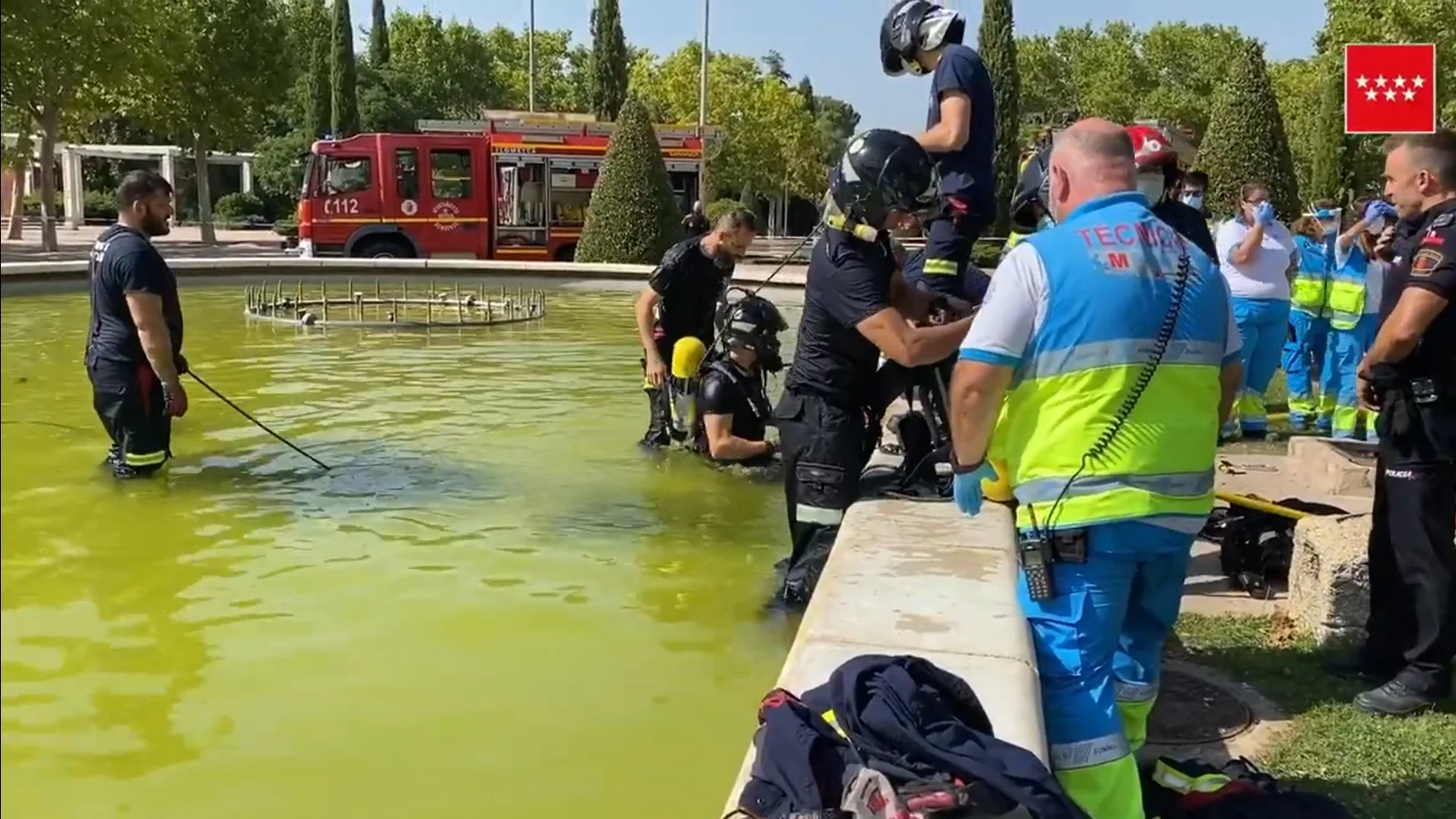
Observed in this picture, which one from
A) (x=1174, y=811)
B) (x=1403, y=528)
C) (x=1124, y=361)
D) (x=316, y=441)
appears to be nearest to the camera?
(x=1124, y=361)

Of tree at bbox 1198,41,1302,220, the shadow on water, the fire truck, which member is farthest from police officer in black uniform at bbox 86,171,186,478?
tree at bbox 1198,41,1302,220

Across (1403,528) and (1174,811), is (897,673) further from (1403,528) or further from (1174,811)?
(1403,528)

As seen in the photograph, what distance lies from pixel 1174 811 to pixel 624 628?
263 cm

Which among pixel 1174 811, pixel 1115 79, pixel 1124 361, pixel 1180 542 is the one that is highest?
pixel 1115 79

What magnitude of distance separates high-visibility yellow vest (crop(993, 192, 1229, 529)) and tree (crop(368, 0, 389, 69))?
171 ft

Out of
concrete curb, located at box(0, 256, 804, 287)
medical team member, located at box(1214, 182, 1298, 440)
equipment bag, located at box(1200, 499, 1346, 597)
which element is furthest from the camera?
concrete curb, located at box(0, 256, 804, 287)

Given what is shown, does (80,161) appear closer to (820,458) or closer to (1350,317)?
(820,458)

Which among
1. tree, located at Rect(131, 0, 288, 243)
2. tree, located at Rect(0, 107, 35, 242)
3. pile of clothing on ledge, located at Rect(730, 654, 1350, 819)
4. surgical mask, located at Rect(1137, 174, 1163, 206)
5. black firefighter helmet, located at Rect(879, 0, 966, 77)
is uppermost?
tree, located at Rect(131, 0, 288, 243)

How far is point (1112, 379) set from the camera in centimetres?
303

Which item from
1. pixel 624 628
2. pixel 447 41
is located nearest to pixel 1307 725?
pixel 624 628

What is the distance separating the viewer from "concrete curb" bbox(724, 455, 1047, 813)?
319 centimetres

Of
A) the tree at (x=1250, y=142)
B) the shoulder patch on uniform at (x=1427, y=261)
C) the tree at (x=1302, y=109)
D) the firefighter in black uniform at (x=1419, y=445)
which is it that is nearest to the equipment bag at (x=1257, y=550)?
the firefighter in black uniform at (x=1419, y=445)

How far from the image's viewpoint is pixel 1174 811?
11.0ft

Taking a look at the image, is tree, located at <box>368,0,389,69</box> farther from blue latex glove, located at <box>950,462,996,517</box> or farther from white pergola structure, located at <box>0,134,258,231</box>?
blue latex glove, located at <box>950,462,996,517</box>
